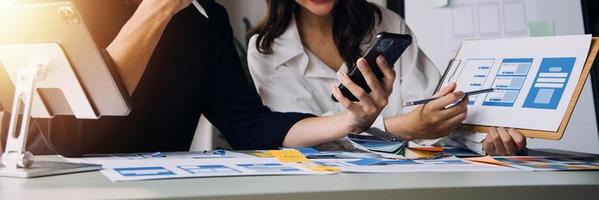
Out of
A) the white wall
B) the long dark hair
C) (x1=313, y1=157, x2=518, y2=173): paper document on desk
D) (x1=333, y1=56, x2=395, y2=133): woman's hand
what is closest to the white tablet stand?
(x1=313, y1=157, x2=518, y2=173): paper document on desk

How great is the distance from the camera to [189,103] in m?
1.19

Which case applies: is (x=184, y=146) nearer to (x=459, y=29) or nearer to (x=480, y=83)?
(x=480, y=83)

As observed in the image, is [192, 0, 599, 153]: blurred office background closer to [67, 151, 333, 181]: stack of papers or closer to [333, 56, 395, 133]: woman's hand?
[333, 56, 395, 133]: woman's hand

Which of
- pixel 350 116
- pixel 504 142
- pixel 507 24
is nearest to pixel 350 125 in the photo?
pixel 350 116

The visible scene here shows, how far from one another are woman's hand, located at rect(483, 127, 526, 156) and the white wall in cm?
84

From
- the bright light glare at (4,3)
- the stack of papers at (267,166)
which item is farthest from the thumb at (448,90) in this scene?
the bright light glare at (4,3)

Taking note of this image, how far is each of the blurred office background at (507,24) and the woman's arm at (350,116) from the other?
2.52 ft

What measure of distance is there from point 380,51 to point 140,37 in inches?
15.2

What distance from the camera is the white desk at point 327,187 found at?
440 millimetres

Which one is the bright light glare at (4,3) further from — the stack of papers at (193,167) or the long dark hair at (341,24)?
the long dark hair at (341,24)

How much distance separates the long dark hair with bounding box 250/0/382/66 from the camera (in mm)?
1367

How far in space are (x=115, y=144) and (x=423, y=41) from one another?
1256mm

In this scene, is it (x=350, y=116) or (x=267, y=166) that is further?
(x=350, y=116)

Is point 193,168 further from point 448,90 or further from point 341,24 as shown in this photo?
point 341,24
